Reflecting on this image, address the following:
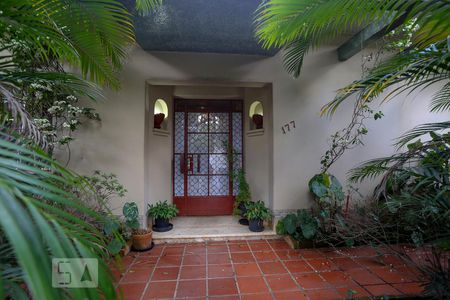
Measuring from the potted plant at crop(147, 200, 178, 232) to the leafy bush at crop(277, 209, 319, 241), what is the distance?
5.38ft

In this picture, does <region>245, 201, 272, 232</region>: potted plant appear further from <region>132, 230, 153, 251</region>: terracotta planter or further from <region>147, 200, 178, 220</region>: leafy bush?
<region>132, 230, 153, 251</region>: terracotta planter

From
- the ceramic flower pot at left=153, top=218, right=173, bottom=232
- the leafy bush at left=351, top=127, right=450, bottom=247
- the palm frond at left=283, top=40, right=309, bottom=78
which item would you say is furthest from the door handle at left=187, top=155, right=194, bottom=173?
the leafy bush at left=351, top=127, right=450, bottom=247

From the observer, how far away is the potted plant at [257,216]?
10.3ft

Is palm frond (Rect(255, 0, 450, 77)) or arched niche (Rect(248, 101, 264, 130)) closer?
palm frond (Rect(255, 0, 450, 77))

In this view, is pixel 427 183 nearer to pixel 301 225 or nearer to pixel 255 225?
pixel 301 225

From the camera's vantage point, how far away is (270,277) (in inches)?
84.3

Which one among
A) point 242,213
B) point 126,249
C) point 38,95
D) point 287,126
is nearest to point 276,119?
point 287,126

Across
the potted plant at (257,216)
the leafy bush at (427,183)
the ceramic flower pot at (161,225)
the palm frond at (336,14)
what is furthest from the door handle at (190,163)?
the palm frond at (336,14)

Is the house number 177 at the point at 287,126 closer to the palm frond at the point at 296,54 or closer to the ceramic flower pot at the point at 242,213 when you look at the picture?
the palm frond at the point at 296,54

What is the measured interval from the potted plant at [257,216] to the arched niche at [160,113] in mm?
2053

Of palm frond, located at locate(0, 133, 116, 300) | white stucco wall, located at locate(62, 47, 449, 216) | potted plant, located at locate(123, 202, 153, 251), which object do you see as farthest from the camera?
white stucco wall, located at locate(62, 47, 449, 216)

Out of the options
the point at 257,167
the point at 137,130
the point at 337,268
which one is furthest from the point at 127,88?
the point at 337,268

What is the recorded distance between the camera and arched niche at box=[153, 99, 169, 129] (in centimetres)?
358

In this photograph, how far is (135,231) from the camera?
2.84m
